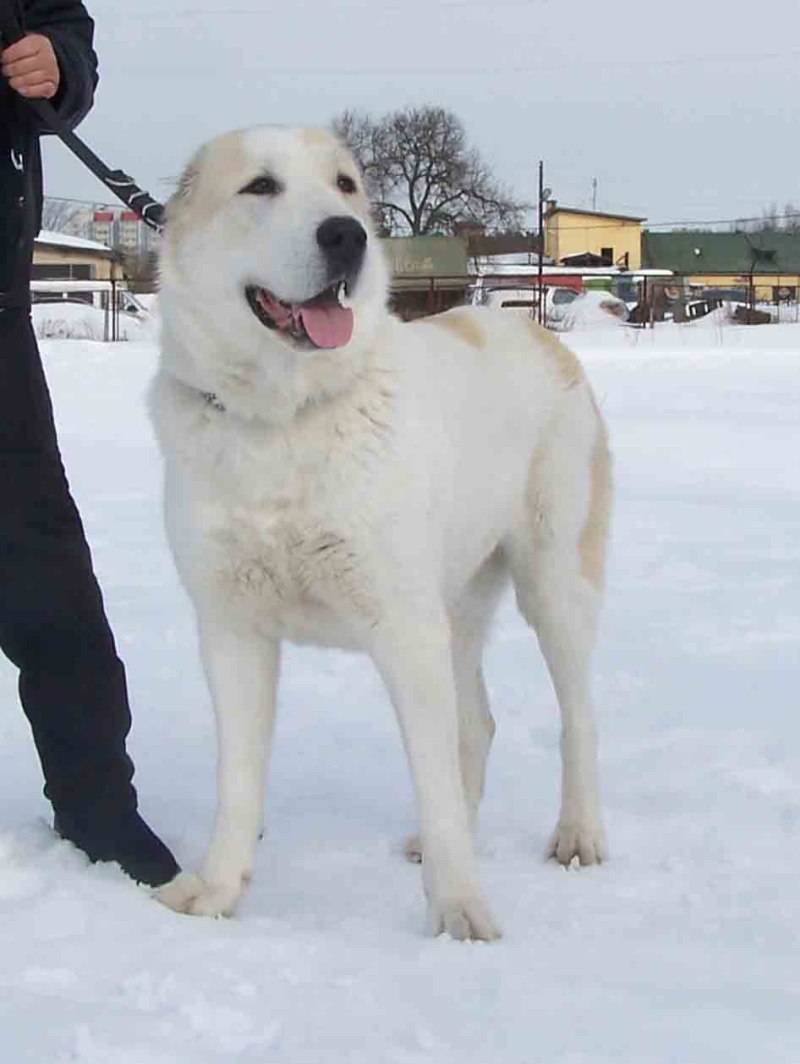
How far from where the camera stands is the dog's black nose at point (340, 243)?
2.56m

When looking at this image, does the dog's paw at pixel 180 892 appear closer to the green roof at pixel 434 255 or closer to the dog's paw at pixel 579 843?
the dog's paw at pixel 579 843

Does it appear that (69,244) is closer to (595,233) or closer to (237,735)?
(595,233)

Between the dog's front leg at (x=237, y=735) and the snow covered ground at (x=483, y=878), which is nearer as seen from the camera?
the snow covered ground at (x=483, y=878)

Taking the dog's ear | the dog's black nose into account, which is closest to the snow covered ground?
the dog's black nose

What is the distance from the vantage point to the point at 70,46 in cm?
278

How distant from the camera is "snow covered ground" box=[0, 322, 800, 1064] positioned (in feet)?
6.72

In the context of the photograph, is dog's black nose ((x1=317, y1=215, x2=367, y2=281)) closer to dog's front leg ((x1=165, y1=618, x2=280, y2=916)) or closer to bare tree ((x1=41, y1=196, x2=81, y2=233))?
dog's front leg ((x1=165, y1=618, x2=280, y2=916))

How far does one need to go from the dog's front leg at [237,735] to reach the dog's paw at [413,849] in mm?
419

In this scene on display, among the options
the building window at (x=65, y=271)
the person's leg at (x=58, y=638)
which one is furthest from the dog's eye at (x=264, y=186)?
the building window at (x=65, y=271)

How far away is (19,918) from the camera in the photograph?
2.48 metres

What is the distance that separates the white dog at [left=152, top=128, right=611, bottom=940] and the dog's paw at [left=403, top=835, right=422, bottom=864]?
39cm

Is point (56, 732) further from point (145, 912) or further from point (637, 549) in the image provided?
point (637, 549)

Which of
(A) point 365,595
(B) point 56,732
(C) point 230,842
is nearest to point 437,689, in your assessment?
(A) point 365,595

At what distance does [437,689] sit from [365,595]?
0.78 ft
